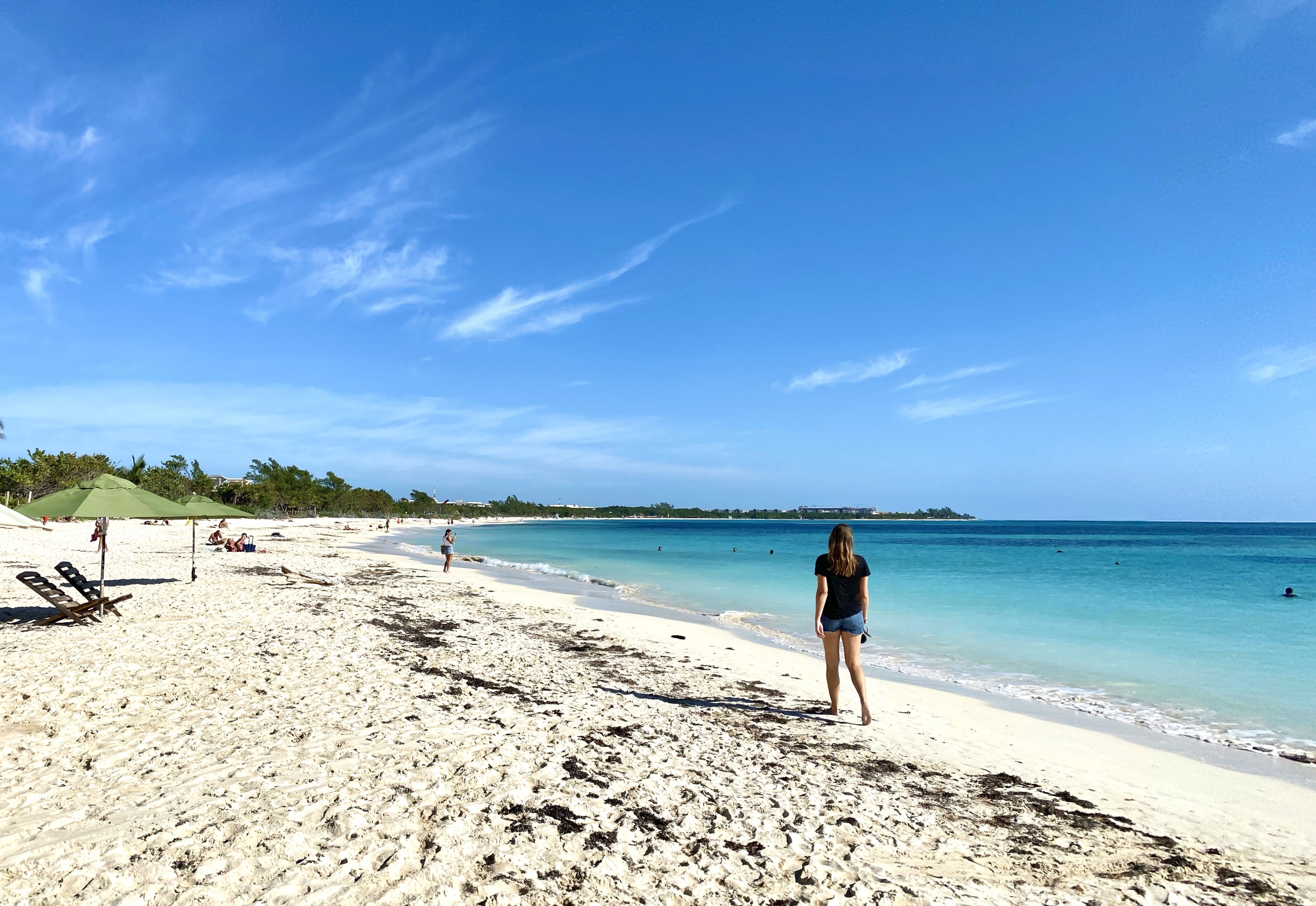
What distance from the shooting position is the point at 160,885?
336cm

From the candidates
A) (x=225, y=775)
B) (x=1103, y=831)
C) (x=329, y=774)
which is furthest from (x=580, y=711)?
(x=1103, y=831)

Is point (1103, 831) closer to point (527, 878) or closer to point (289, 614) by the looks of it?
point (527, 878)

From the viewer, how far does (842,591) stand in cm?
689

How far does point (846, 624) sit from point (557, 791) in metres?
3.56

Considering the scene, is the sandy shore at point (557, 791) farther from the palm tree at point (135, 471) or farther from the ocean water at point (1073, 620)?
the palm tree at point (135, 471)

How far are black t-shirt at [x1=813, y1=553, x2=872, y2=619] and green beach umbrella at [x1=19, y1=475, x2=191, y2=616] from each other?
11317 millimetres

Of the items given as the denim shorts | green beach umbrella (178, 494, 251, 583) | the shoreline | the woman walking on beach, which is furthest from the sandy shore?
green beach umbrella (178, 494, 251, 583)

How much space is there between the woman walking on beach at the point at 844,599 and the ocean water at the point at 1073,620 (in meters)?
5.12

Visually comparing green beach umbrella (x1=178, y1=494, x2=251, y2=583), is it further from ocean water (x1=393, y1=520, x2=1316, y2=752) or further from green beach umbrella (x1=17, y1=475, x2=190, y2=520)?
ocean water (x1=393, y1=520, x2=1316, y2=752)

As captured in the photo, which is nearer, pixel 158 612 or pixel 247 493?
pixel 158 612

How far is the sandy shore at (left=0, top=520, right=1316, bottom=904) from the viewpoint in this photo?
366 centimetres

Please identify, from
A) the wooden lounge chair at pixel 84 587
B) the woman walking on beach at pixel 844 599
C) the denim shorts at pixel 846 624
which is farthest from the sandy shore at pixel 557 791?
the wooden lounge chair at pixel 84 587

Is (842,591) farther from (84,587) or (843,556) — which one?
(84,587)

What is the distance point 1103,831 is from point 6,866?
696 cm
